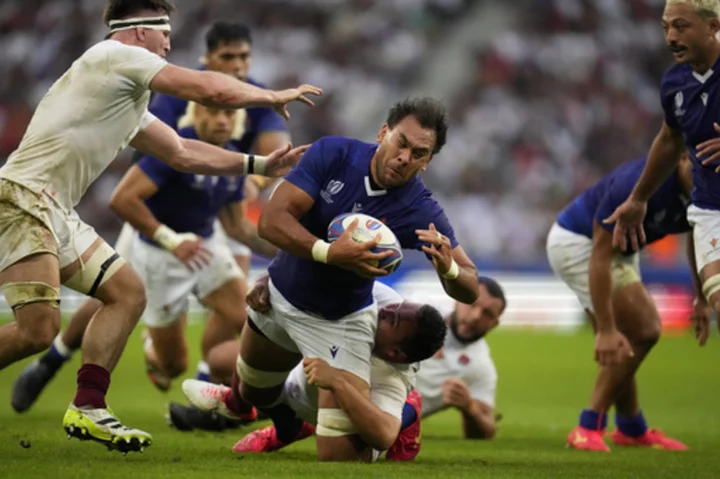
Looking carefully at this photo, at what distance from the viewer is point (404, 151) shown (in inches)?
273

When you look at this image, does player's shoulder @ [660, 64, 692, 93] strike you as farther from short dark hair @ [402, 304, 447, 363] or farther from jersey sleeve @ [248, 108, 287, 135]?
jersey sleeve @ [248, 108, 287, 135]

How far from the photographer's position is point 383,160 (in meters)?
7.04

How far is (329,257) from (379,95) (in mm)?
20150

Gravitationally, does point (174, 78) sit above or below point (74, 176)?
above

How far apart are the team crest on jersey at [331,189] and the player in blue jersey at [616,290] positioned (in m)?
2.72

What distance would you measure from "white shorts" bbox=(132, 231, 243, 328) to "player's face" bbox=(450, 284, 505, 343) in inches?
79.1

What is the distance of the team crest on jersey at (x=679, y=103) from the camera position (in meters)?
7.62


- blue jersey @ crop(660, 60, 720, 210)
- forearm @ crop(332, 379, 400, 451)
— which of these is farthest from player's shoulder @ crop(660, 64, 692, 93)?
forearm @ crop(332, 379, 400, 451)

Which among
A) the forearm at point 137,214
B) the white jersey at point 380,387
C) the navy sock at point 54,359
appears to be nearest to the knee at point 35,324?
the white jersey at point 380,387

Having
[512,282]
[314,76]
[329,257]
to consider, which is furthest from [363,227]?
[314,76]

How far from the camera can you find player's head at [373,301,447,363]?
7480 millimetres

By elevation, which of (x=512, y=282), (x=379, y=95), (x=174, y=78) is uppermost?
(x=174, y=78)

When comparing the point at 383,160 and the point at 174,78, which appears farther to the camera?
the point at 383,160

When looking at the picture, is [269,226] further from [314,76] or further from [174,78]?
[314,76]
